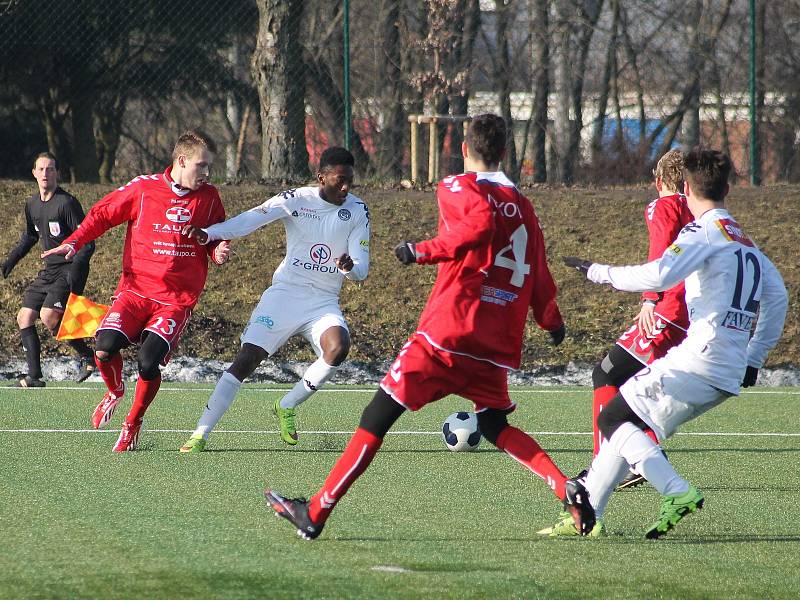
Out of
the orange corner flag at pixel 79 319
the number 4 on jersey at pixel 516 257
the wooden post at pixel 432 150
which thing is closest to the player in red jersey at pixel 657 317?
the number 4 on jersey at pixel 516 257

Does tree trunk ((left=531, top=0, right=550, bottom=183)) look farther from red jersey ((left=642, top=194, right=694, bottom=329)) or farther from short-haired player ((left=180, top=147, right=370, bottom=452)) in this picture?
red jersey ((left=642, top=194, right=694, bottom=329))

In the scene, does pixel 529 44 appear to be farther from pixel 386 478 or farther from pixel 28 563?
pixel 28 563

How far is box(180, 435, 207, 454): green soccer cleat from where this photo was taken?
325 inches

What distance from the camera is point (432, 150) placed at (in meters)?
19.1

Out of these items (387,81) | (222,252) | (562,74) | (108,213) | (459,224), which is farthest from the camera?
(562,74)

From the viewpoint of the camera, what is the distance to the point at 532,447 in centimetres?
584

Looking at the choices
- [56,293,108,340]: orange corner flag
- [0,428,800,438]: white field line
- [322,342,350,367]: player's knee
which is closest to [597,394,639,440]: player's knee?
[322,342,350,367]: player's knee

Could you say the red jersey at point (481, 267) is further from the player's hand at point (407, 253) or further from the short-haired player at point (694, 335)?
the short-haired player at point (694, 335)

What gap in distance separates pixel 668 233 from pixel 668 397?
1693 millimetres

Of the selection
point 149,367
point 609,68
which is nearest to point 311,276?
point 149,367

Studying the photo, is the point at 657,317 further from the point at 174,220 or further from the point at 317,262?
the point at 174,220

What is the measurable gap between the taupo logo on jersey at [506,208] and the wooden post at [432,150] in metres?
13.3

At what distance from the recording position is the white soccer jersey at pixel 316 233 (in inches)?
340

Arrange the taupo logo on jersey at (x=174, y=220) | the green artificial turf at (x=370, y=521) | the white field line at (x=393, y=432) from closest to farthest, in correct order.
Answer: the green artificial turf at (x=370, y=521), the taupo logo on jersey at (x=174, y=220), the white field line at (x=393, y=432)
